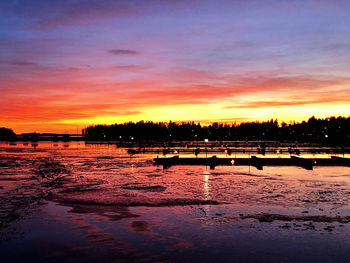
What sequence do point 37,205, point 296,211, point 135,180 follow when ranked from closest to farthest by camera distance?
point 296,211 → point 37,205 → point 135,180

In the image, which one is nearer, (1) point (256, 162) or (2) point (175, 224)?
(2) point (175, 224)

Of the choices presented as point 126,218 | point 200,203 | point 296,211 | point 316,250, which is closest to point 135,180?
point 200,203

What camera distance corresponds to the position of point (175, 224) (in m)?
14.9

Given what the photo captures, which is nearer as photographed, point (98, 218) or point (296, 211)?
point (98, 218)

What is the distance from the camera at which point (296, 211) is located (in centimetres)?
1712

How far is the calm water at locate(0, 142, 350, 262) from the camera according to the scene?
11.3 m

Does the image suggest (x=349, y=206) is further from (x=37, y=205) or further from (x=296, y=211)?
(x=37, y=205)

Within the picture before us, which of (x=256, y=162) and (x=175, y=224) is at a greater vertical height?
(x=256, y=162)

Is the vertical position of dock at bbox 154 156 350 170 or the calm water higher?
dock at bbox 154 156 350 170

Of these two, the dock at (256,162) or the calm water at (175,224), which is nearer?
the calm water at (175,224)

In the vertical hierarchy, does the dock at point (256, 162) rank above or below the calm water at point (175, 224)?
above

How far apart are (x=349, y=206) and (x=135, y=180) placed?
17282 millimetres

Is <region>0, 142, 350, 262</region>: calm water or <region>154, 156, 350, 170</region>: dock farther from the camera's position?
<region>154, 156, 350, 170</region>: dock

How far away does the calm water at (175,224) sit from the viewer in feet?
37.2
